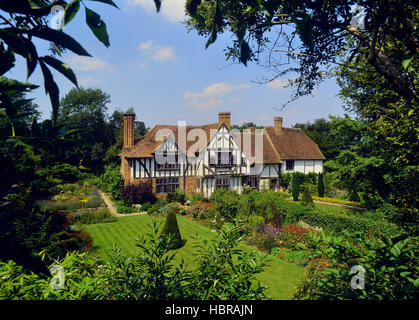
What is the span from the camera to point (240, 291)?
9.76 ft

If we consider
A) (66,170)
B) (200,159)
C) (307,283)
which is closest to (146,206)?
(200,159)

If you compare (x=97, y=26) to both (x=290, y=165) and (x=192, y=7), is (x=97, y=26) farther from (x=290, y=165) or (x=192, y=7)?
(x=290, y=165)

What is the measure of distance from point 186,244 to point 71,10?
588 inches

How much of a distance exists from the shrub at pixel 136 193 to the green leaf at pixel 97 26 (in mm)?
22348

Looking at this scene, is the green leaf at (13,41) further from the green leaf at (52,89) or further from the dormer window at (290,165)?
the dormer window at (290,165)

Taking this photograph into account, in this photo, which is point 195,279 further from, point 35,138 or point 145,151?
point 145,151

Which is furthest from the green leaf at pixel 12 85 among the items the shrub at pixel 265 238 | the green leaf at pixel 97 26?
the shrub at pixel 265 238

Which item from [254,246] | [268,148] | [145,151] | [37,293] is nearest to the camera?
[37,293]

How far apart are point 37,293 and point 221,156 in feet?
79.6

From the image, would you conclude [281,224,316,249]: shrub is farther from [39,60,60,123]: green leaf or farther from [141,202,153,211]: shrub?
[39,60,60,123]: green leaf

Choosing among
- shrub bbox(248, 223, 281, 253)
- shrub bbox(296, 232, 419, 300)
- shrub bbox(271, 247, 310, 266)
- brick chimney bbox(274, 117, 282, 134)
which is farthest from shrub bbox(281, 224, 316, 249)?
brick chimney bbox(274, 117, 282, 134)

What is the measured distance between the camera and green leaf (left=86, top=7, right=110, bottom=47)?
1047 millimetres

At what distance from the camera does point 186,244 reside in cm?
1483

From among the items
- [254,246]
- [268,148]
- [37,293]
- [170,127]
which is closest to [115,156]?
[170,127]
